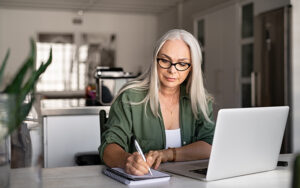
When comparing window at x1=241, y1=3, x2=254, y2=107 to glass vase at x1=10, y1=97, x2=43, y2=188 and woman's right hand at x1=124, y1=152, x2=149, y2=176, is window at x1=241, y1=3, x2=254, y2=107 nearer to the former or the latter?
woman's right hand at x1=124, y1=152, x2=149, y2=176

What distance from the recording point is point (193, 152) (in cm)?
168

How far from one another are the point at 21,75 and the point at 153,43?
2.74 metres

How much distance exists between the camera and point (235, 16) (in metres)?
5.82

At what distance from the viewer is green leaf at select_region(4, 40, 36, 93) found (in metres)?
0.74

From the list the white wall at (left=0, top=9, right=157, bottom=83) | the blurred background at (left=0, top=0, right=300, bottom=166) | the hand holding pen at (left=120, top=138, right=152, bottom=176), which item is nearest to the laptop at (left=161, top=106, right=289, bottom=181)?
the hand holding pen at (left=120, top=138, right=152, bottom=176)

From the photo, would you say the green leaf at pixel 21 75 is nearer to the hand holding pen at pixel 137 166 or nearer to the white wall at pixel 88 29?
the hand holding pen at pixel 137 166

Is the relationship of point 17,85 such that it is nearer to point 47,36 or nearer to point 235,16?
point 235,16

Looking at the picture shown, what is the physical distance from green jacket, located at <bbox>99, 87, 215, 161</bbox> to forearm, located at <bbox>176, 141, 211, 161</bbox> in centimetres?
11

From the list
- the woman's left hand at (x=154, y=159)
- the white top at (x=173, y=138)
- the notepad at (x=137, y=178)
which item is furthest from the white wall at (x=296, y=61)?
the notepad at (x=137, y=178)

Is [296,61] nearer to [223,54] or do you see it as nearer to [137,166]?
[223,54]

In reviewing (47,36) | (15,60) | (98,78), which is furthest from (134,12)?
(98,78)

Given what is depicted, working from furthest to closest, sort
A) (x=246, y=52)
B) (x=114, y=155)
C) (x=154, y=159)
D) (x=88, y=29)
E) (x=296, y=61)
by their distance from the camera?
(x=88, y=29) < (x=246, y=52) < (x=296, y=61) < (x=114, y=155) < (x=154, y=159)

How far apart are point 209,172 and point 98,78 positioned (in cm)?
234

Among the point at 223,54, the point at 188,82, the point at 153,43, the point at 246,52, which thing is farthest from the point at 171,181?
the point at 223,54
